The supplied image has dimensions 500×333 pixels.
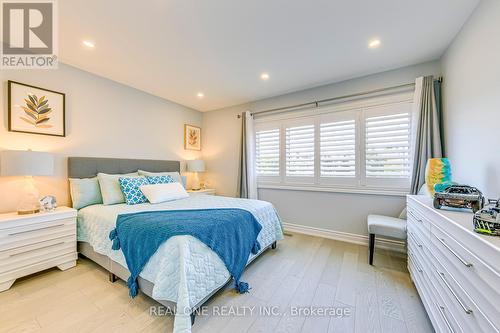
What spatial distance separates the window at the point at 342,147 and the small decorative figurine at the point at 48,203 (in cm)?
299

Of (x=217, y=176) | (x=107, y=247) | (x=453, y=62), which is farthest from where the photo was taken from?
(x=217, y=176)

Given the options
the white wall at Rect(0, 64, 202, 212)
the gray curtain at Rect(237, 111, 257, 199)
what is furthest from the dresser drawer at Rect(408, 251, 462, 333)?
the white wall at Rect(0, 64, 202, 212)

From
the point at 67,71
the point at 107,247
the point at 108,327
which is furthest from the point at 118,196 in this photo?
the point at 67,71

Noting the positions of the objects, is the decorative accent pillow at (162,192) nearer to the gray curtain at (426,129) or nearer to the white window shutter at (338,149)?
the white window shutter at (338,149)

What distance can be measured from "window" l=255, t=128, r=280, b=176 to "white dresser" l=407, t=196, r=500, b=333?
2.32 metres

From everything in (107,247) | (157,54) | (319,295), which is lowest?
(319,295)

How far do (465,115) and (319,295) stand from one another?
7.25 feet

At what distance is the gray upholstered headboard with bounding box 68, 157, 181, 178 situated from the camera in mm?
2566

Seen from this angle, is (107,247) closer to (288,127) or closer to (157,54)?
(157,54)

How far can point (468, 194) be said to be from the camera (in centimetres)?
129

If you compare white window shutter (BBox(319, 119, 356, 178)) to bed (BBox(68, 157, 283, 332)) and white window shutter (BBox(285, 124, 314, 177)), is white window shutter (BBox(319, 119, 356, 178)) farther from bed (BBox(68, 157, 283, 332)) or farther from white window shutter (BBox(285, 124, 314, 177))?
bed (BBox(68, 157, 283, 332))

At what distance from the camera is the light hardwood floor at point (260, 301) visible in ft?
4.67

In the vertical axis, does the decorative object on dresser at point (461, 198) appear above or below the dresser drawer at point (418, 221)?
above

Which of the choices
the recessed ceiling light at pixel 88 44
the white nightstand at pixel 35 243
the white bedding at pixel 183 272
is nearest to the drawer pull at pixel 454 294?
the white bedding at pixel 183 272
